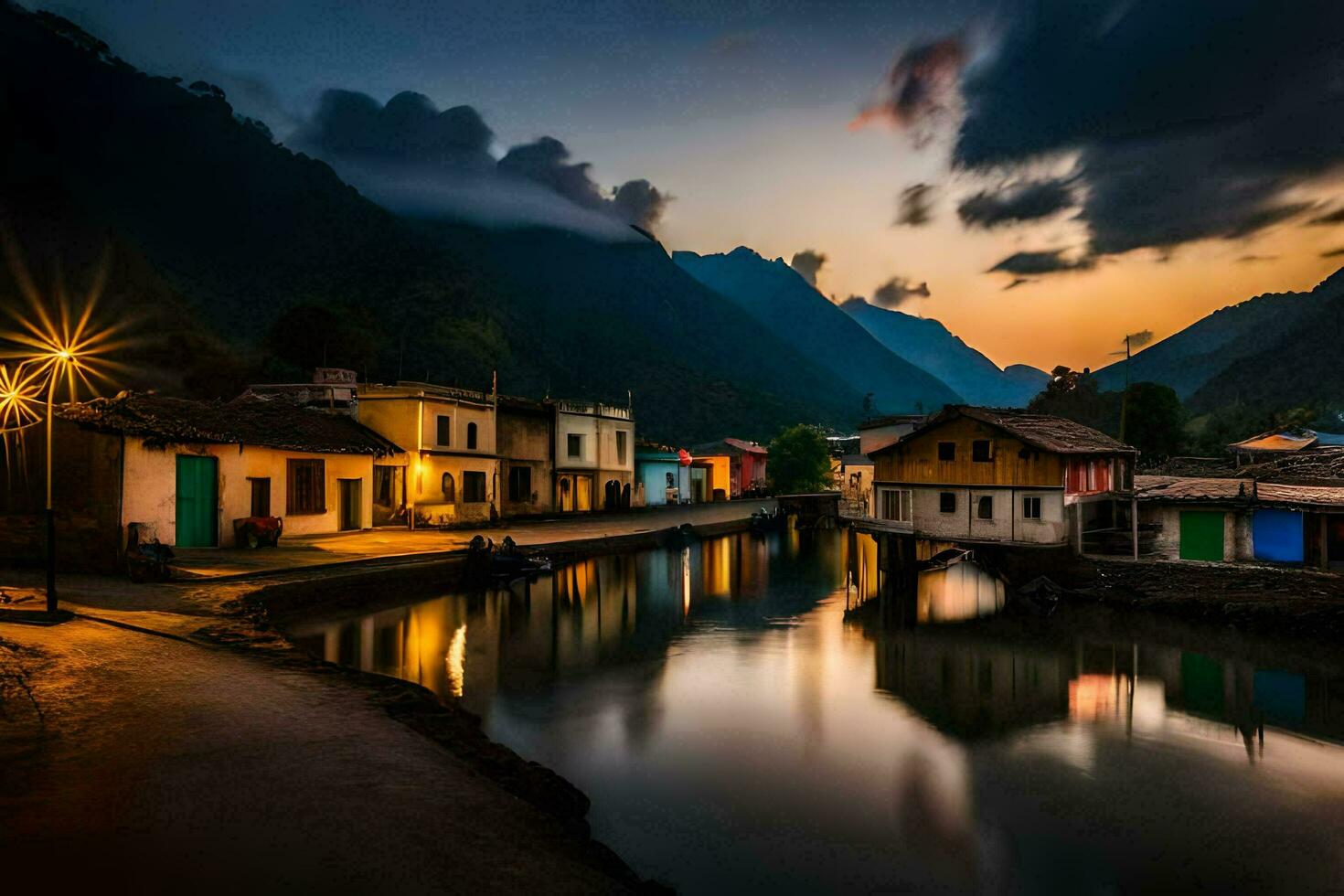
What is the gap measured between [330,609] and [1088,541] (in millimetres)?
30033

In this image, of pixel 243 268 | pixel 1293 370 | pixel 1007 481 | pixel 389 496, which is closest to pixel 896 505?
pixel 1007 481

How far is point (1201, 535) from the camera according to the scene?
29.1 metres

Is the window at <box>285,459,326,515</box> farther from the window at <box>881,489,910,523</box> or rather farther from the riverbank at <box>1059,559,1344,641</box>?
the riverbank at <box>1059,559,1344,641</box>

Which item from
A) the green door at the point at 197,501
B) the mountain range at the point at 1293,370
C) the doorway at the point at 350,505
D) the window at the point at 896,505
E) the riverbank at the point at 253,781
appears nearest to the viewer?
the riverbank at the point at 253,781

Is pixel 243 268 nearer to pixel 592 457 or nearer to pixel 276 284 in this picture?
pixel 276 284

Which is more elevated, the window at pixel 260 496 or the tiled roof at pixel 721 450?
the tiled roof at pixel 721 450

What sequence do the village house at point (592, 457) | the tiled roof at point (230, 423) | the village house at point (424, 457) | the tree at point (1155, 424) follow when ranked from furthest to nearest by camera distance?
the tree at point (1155, 424) → the village house at point (592, 457) → the village house at point (424, 457) → the tiled roof at point (230, 423)

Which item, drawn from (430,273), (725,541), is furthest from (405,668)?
(430,273)

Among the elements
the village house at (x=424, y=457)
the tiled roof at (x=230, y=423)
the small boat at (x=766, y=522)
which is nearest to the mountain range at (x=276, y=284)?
the village house at (x=424, y=457)

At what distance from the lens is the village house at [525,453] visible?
44938mm

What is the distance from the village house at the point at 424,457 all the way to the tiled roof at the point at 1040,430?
2284 cm

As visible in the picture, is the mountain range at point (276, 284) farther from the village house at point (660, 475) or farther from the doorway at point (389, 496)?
the doorway at point (389, 496)

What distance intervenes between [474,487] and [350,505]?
8719 millimetres

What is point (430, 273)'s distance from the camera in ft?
397
